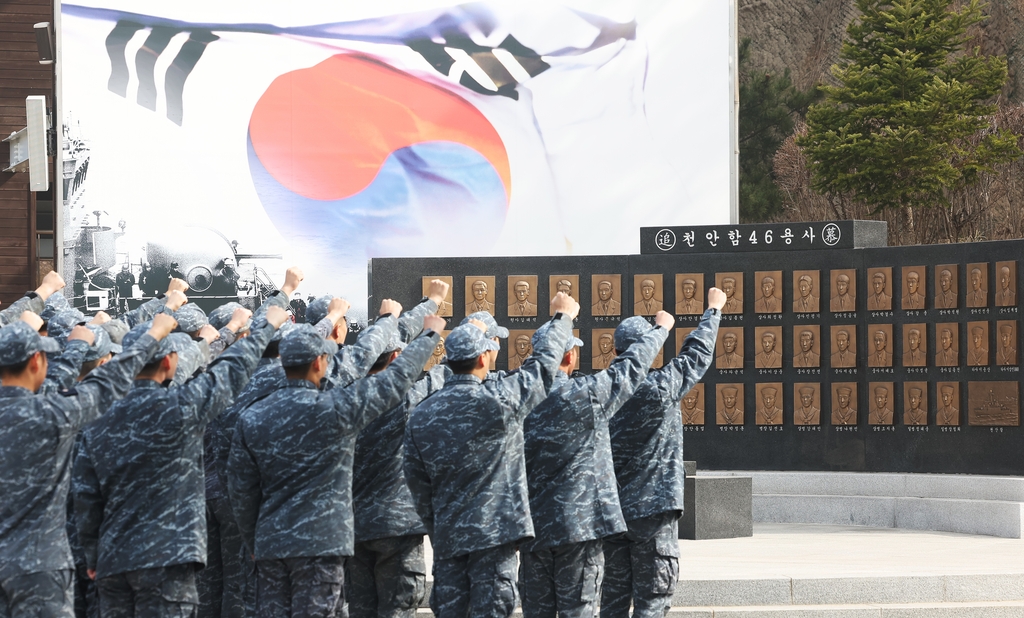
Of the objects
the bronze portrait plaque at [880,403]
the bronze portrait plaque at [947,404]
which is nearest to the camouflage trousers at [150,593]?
the bronze portrait plaque at [880,403]

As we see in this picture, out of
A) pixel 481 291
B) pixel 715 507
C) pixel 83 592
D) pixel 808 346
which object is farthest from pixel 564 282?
pixel 83 592

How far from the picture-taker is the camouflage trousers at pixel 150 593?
6.95 metres

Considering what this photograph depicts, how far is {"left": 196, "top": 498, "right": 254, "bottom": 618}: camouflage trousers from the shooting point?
8609 mm

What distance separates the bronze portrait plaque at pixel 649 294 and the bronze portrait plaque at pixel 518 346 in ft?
4.68

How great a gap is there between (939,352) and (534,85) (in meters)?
8.54

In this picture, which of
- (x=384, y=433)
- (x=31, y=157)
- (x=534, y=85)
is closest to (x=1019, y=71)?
(x=534, y=85)

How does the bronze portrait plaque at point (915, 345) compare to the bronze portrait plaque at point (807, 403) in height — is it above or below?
above

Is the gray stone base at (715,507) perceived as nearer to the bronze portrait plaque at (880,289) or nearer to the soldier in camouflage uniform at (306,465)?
the bronze portrait plaque at (880,289)

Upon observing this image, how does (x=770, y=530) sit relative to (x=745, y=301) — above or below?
below

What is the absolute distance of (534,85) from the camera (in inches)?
824

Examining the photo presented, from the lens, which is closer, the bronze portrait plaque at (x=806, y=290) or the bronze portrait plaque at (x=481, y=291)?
the bronze portrait plaque at (x=806, y=290)

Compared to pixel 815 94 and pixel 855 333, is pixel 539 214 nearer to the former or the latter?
pixel 855 333

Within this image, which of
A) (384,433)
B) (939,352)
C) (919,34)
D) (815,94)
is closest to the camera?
(384,433)

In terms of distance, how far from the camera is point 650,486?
873cm
